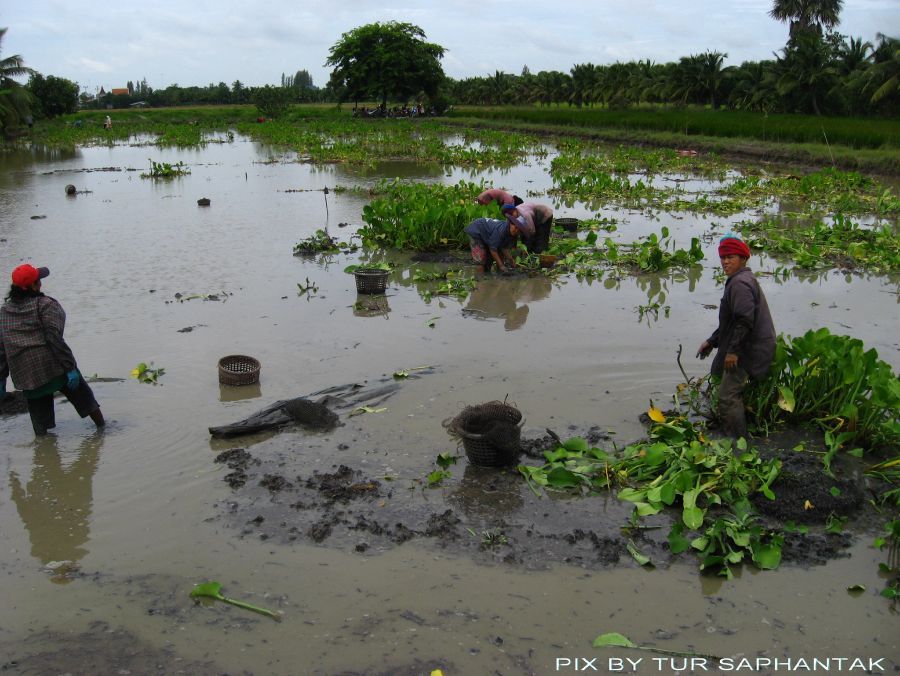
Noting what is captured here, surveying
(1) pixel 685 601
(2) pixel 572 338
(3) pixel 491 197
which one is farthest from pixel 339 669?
(3) pixel 491 197

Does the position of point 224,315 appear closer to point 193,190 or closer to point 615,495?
point 615,495

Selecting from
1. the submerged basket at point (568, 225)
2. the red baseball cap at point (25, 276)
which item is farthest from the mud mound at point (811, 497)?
the submerged basket at point (568, 225)

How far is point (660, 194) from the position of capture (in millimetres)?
17234

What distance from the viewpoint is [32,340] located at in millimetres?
5434

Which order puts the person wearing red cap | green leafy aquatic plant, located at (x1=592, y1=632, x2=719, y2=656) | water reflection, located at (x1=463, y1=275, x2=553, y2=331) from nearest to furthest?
1. green leafy aquatic plant, located at (x1=592, y1=632, x2=719, y2=656)
2. the person wearing red cap
3. water reflection, located at (x1=463, y1=275, x2=553, y2=331)

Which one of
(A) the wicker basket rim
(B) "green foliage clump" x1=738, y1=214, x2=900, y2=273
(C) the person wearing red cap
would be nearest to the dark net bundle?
(A) the wicker basket rim

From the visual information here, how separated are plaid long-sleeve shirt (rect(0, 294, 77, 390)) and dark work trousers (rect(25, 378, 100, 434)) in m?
0.22

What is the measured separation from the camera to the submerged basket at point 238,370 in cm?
655

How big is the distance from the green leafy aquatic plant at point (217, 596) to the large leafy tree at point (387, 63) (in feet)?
188

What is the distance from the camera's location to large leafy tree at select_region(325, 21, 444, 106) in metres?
57.8

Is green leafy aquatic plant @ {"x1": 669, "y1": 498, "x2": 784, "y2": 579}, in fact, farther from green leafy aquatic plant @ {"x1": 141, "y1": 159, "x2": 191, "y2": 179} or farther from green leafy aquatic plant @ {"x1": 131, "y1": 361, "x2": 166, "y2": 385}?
green leafy aquatic plant @ {"x1": 141, "y1": 159, "x2": 191, "y2": 179}

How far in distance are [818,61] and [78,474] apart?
135 feet

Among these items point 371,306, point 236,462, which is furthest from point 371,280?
point 236,462

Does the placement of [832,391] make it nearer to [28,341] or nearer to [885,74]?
[28,341]
